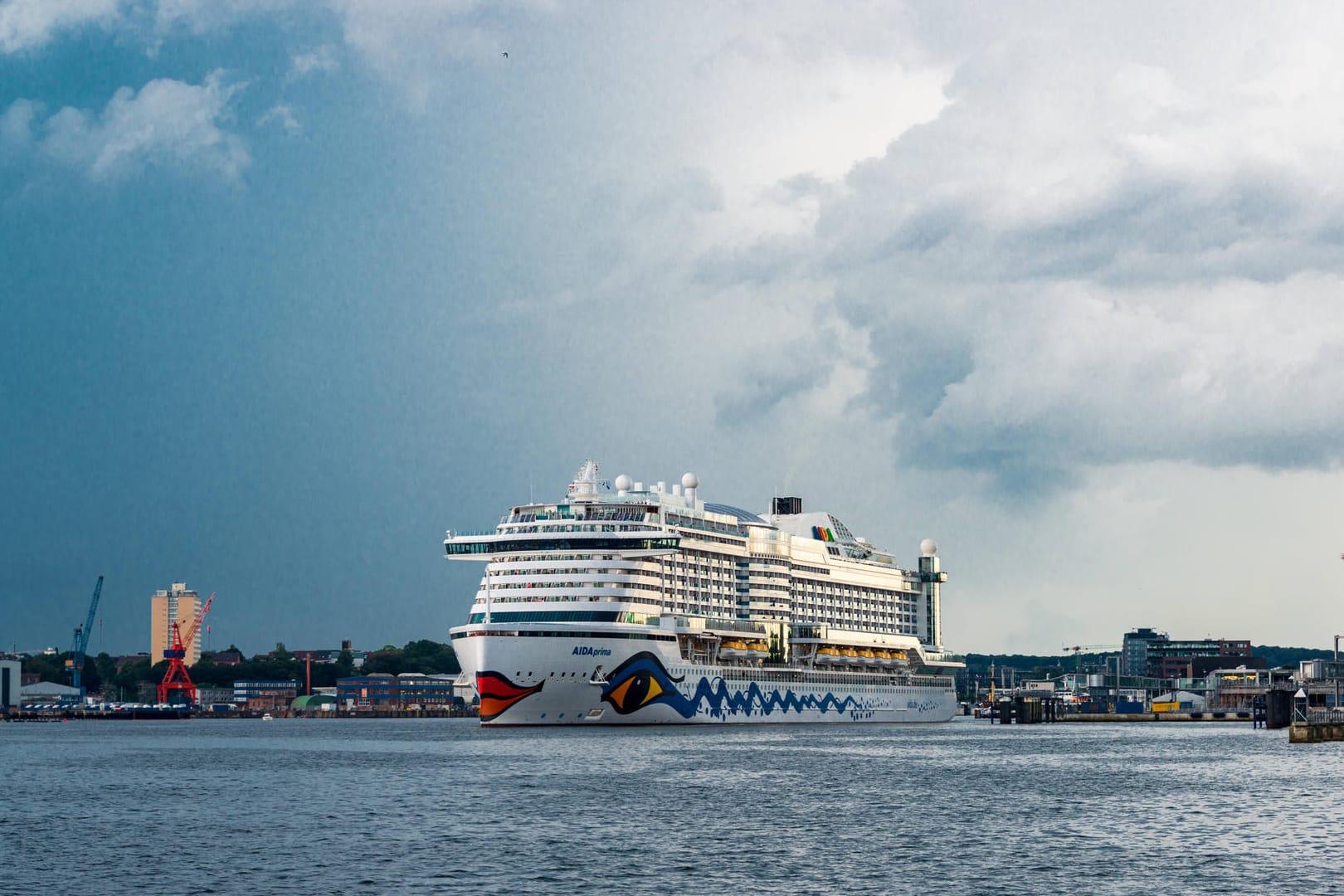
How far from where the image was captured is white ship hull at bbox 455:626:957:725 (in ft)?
357

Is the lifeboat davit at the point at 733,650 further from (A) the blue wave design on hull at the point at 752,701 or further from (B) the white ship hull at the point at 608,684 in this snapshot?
(A) the blue wave design on hull at the point at 752,701

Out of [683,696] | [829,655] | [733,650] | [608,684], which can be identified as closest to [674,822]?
[608,684]

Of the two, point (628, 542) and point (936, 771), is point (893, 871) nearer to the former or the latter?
point (936, 771)

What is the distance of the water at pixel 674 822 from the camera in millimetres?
41438

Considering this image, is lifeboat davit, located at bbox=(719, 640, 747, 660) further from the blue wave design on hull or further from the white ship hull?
the blue wave design on hull

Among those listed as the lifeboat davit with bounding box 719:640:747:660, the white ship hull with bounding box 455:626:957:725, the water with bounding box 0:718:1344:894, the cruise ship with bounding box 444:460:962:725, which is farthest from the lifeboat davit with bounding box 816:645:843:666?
the water with bounding box 0:718:1344:894

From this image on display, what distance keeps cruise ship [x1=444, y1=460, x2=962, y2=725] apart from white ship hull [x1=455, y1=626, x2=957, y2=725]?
0.12 meters

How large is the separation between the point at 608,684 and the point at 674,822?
5799 cm

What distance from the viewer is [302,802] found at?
61.9m

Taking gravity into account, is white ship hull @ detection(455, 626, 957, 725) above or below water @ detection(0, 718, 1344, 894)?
above

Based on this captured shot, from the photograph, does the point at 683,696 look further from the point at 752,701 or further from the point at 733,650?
the point at 752,701

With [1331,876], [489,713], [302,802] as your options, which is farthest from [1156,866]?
[489,713]

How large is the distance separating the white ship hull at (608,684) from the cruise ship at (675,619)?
121 mm

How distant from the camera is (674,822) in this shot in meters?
53.4
